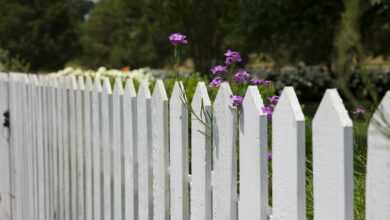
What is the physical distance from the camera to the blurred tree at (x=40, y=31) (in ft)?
179

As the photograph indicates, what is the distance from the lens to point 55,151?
13.4 feet

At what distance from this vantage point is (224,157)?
2.09m

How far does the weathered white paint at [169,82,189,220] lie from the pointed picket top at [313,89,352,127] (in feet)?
2.74

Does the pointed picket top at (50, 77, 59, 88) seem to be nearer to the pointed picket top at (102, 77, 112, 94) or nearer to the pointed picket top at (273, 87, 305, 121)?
the pointed picket top at (102, 77, 112, 94)

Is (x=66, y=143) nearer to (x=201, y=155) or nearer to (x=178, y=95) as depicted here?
(x=178, y=95)

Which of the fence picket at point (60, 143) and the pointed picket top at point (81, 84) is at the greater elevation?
the pointed picket top at point (81, 84)

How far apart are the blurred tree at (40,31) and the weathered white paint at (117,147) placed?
52.2 m

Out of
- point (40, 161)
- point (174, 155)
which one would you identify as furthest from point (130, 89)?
point (40, 161)

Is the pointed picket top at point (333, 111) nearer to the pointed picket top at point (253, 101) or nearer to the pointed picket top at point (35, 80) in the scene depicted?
the pointed picket top at point (253, 101)

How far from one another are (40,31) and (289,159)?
57.4 meters

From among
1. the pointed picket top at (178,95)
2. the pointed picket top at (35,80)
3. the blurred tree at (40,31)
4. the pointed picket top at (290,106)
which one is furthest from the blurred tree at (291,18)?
the blurred tree at (40,31)

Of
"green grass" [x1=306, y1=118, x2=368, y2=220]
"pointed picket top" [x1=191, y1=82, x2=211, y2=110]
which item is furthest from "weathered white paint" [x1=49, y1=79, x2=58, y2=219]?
"pointed picket top" [x1=191, y1=82, x2=211, y2=110]

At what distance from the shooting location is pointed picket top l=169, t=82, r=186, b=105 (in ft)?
7.72

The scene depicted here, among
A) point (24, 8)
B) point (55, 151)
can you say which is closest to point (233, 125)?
point (55, 151)
